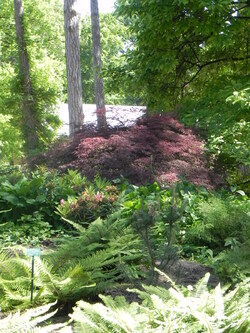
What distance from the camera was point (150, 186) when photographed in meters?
7.70

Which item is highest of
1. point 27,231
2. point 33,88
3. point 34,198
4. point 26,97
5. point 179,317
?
point 33,88

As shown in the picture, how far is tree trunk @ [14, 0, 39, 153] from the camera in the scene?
19.8m

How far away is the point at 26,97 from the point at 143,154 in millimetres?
12629

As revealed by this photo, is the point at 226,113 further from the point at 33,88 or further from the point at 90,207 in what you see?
the point at 33,88

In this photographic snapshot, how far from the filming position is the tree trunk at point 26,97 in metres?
19.8

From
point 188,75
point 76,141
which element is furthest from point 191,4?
point 76,141

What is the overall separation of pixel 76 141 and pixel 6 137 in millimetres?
11212

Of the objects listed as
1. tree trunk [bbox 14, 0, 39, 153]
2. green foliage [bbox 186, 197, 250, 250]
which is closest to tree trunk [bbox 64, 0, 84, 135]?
tree trunk [bbox 14, 0, 39, 153]

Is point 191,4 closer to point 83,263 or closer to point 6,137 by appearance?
point 83,263

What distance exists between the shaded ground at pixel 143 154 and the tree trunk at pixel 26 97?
444 inches

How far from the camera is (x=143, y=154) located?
27.5ft

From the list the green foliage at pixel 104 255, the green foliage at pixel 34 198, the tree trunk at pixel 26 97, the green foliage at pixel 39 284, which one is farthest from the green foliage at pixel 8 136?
the green foliage at pixel 39 284

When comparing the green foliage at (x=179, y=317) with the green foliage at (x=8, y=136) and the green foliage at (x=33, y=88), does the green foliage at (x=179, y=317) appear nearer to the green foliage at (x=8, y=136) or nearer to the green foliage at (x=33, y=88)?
the green foliage at (x=8, y=136)

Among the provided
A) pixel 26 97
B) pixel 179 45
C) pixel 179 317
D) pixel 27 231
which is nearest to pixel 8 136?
pixel 26 97
